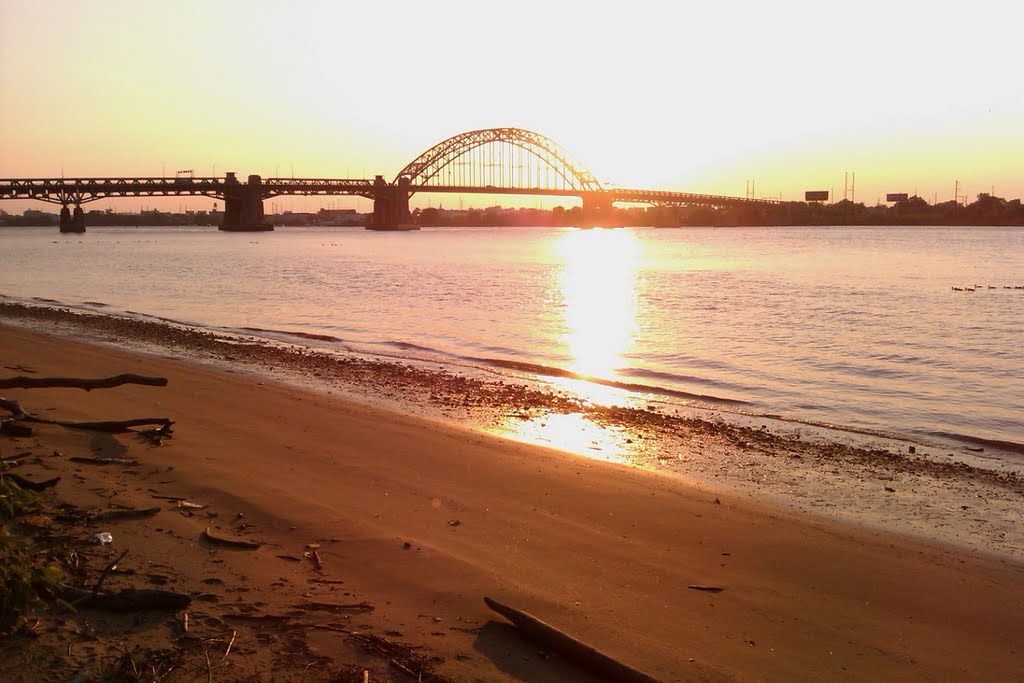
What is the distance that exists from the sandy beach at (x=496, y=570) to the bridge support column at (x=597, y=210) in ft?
441

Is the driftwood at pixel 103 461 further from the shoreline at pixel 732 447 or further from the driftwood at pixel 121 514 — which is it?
the shoreline at pixel 732 447

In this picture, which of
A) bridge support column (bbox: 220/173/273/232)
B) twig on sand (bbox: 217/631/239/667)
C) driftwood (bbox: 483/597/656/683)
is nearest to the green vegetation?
twig on sand (bbox: 217/631/239/667)

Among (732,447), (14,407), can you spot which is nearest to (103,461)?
(14,407)

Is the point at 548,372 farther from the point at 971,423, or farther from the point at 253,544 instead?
the point at 253,544

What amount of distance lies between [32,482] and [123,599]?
1886mm

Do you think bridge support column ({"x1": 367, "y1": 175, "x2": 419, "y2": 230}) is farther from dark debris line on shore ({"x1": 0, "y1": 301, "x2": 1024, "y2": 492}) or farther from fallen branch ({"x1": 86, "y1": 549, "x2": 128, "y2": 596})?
fallen branch ({"x1": 86, "y1": 549, "x2": 128, "y2": 596})

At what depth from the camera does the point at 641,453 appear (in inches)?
328

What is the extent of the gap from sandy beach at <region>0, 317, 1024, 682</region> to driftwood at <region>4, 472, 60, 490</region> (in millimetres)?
117

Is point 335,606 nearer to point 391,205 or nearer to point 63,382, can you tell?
point 63,382

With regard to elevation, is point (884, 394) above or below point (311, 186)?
below

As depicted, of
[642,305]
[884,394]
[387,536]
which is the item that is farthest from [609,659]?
[642,305]

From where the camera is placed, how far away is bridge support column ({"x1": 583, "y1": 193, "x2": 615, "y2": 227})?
140 meters

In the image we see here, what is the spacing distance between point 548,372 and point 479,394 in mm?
3418

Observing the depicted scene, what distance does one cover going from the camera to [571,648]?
3625mm
